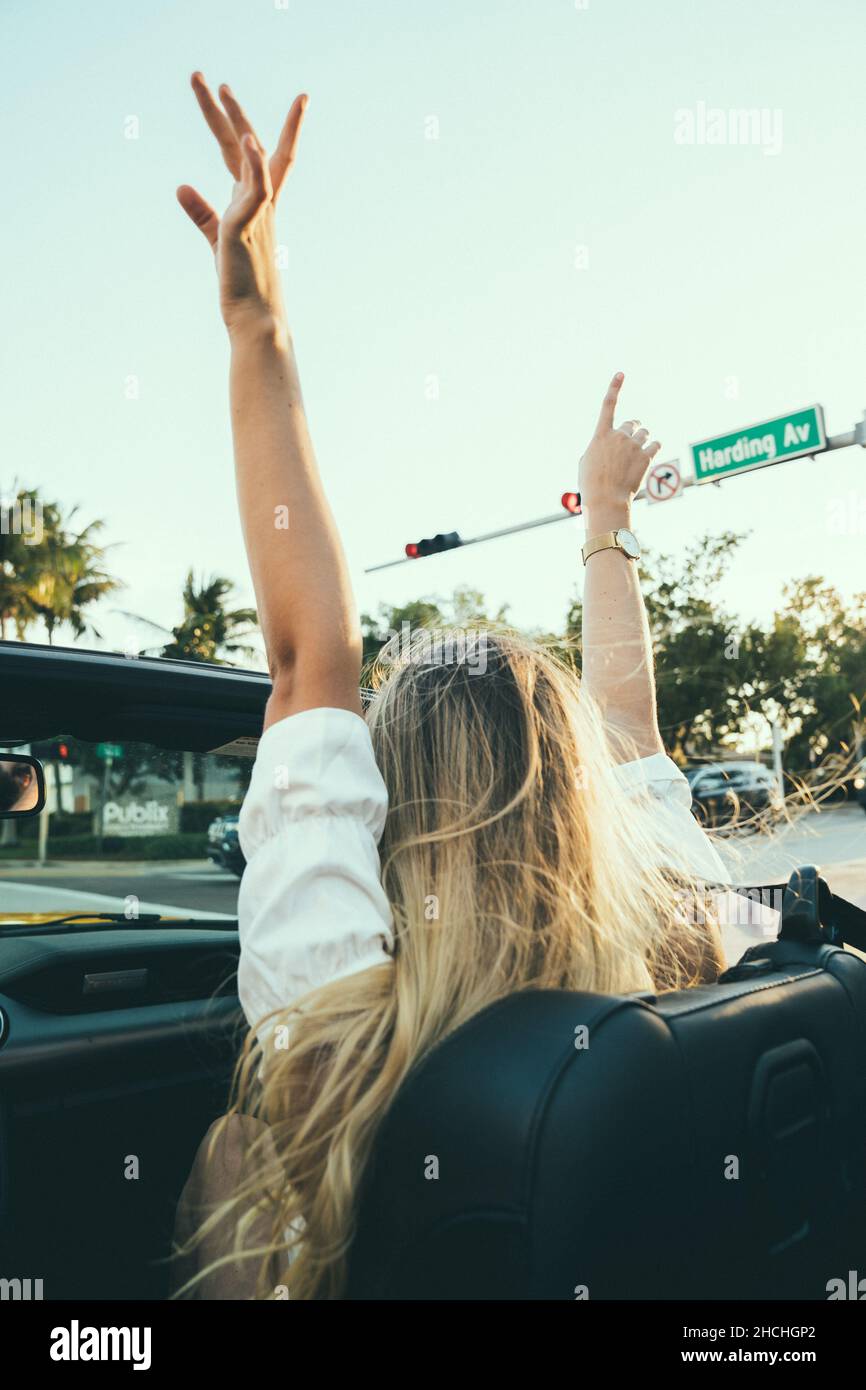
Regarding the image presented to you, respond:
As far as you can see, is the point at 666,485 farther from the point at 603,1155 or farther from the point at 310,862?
the point at 603,1155

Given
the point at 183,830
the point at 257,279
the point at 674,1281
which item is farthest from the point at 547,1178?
the point at 183,830

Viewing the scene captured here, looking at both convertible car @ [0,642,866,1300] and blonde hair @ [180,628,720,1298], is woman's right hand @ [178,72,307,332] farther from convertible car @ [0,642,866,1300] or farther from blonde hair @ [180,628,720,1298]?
convertible car @ [0,642,866,1300]

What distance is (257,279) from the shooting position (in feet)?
4.68

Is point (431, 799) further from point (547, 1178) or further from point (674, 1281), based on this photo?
point (674, 1281)

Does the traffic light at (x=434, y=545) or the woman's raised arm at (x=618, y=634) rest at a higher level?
the traffic light at (x=434, y=545)

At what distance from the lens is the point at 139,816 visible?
3478 cm

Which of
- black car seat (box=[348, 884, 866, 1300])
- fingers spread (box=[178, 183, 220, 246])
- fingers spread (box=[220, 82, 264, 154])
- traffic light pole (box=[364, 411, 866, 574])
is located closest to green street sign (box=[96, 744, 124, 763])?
fingers spread (box=[178, 183, 220, 246])

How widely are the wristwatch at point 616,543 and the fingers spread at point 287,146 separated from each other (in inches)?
31.5

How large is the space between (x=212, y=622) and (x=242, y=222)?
40213 mm

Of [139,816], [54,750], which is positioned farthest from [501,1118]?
[139,816]

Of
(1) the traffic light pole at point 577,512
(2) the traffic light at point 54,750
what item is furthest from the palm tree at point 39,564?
(2) the traffic light at point 54,750

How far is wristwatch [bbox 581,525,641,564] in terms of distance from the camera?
1.95m

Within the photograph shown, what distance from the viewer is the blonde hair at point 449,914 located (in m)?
1.16

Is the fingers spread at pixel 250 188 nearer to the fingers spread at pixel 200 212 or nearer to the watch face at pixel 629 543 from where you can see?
the fingers spread at pixel 200 212
